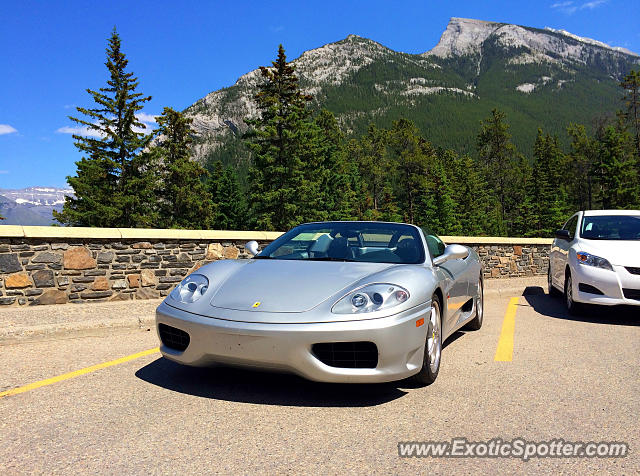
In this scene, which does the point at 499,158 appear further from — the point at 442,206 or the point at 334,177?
the point at 334,177

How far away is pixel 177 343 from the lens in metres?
3.80

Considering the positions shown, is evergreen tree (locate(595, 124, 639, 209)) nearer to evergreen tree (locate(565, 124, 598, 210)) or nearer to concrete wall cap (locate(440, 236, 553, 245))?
evergreen tree (locate(565, 124, 598, 210))

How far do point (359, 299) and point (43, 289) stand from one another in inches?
237

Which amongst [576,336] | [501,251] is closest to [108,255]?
[576,336]

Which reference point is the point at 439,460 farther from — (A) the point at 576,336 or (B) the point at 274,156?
(B) the point at 274,156

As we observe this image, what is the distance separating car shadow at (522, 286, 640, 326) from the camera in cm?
764

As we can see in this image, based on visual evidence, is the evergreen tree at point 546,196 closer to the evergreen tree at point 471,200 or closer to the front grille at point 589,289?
the evergreen tree at point 471,200

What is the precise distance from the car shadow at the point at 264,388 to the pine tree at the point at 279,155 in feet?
113

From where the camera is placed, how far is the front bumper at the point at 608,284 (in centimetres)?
715

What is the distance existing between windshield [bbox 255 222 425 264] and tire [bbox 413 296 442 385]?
46 cm

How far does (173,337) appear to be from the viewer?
383 cm

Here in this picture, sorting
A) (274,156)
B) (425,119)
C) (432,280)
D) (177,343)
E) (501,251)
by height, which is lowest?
(501,251)

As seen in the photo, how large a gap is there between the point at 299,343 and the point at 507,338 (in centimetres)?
380

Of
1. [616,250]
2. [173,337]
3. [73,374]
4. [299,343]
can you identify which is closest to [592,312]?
[616,250]
